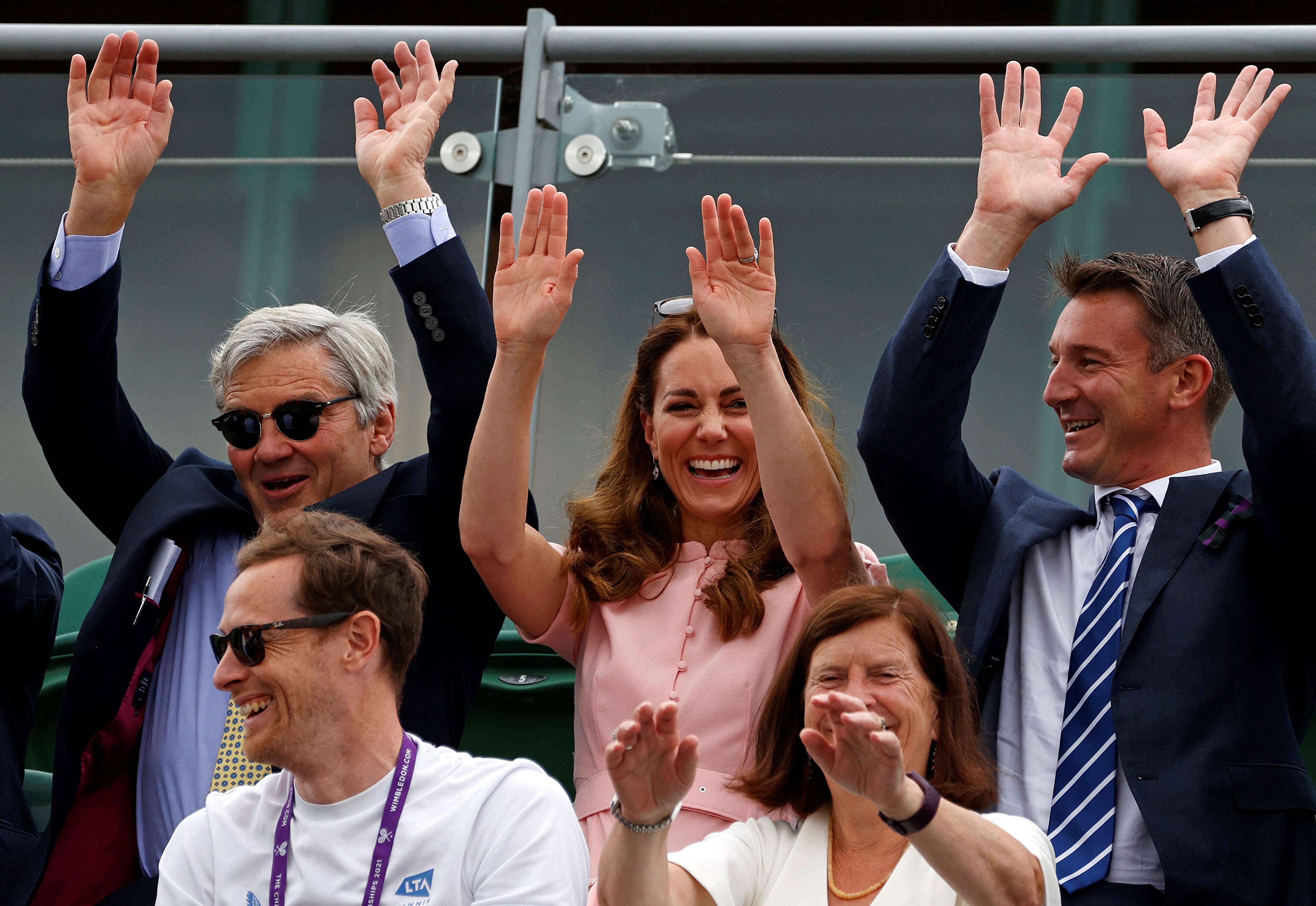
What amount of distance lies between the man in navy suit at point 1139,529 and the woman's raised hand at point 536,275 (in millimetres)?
573

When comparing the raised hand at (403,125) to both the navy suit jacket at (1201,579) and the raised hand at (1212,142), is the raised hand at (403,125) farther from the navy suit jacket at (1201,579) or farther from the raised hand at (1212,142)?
the raised hand at (1212,142)

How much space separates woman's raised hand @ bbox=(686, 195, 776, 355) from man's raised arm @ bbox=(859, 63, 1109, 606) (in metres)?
0.22

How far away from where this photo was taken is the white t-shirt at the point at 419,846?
7.24 feet

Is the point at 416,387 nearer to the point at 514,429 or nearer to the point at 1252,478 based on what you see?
the point at 514,429

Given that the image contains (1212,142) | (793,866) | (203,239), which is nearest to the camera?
(793,866)

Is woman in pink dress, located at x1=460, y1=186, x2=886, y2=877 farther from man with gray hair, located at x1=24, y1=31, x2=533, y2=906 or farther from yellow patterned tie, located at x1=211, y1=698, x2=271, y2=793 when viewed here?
yellow patterned tie, located at x1=211, y1=698, x2=271, y2=793

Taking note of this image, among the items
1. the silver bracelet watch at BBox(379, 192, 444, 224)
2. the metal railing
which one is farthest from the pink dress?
the metal railing

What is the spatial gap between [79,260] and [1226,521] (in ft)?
6.85

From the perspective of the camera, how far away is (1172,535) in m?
2.65

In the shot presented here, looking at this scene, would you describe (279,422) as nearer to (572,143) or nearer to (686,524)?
(686,524)

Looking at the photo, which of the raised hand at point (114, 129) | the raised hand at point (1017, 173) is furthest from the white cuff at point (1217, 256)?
the raised hand at point (114, 129)

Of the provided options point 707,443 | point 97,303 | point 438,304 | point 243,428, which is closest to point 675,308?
point 707,443

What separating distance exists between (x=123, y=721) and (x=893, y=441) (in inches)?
56.1

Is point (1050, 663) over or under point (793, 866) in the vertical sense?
over
